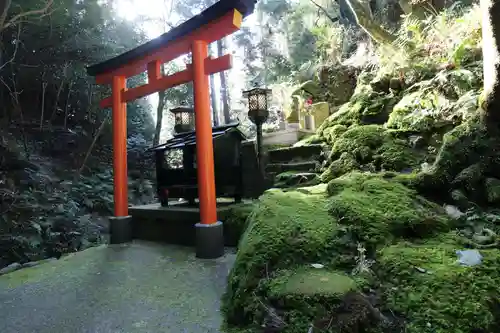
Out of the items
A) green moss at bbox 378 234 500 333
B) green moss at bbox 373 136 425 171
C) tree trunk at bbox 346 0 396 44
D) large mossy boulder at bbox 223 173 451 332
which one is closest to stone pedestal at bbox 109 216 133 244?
large mossy boulder at bbox 223 173 451 332

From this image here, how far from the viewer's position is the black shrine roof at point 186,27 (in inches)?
155

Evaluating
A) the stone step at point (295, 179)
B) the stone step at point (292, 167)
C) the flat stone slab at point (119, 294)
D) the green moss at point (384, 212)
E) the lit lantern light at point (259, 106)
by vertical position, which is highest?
the lit lantern light at point (259, 106)

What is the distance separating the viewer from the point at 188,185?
5426mm

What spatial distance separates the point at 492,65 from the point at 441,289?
261 centimetres

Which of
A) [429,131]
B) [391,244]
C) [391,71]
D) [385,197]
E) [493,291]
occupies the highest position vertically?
[391,71]

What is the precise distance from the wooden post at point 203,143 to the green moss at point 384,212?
6.13 ft

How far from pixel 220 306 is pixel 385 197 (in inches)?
71.9

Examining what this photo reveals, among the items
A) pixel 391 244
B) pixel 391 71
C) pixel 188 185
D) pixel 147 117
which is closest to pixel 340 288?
pixel 391 244

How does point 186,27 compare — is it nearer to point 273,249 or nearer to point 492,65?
point 273,249

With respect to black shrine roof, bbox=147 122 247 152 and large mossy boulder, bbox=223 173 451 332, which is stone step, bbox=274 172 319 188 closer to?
black shrine roof, bbox=147 122 247 152

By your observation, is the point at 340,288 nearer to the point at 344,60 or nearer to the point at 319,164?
the point at 319,164

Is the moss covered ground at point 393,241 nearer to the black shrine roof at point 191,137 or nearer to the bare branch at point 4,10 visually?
the black shrine roof at point 191,137

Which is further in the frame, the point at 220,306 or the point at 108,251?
the point at 108,251

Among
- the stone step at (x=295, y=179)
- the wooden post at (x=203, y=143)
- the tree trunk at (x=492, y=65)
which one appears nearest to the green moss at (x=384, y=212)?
the tree trunk at (x=492, y=65)
